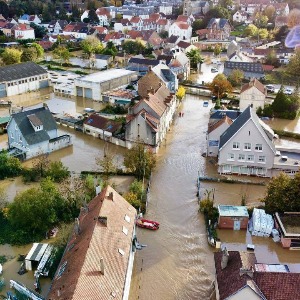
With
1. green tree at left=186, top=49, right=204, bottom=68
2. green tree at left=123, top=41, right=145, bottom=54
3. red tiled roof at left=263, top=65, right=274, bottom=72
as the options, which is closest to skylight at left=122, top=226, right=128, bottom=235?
green tree at left=186, top=49, right=204, bottom=68

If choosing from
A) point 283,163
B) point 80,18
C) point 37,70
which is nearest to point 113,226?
point 283,163

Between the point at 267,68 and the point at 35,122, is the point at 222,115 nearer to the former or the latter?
the point at 35,122

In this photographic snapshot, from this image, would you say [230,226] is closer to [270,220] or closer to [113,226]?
[270,220]

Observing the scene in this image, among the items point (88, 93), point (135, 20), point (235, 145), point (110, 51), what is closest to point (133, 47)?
point (110, 51)

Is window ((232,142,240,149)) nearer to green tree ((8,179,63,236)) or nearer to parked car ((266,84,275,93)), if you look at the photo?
green tree ((8,179,63,236))

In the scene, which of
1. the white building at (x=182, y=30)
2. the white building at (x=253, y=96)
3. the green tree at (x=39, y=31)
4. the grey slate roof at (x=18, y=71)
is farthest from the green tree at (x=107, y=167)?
the green tree at (x=39, y=31)

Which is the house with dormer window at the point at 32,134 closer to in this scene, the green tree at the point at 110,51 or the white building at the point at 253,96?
the white building at the point at 253,96
